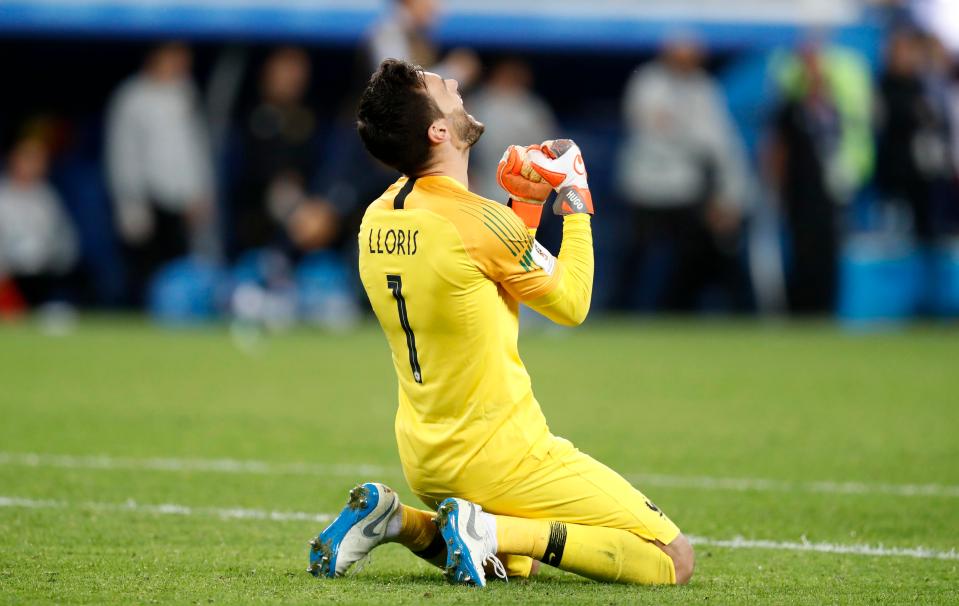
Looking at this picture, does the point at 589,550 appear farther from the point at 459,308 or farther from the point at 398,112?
the point at 398,112

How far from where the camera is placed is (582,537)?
464 centimetres

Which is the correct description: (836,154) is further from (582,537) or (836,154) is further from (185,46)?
(582,537)

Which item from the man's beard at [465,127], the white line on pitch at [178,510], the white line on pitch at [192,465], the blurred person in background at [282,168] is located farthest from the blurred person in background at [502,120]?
the man's beard at [465,127]

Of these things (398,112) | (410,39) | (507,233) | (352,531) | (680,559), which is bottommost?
(680,559)

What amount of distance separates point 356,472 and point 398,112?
2.90 meters

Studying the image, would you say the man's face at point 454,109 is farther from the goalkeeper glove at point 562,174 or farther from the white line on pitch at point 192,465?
the white line on pitch at point 192,465

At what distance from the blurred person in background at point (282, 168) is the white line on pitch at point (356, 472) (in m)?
8.03

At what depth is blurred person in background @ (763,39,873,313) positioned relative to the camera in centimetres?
1609

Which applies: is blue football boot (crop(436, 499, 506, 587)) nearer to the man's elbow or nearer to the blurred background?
the man's elbow

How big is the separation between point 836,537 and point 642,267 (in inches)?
474

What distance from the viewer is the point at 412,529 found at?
15.7 feet

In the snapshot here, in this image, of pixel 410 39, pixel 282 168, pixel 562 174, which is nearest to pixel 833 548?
pixel 562 174

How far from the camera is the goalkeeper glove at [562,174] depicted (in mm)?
4809

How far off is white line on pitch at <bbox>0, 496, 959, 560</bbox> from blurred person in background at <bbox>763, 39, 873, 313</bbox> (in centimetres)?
1094
